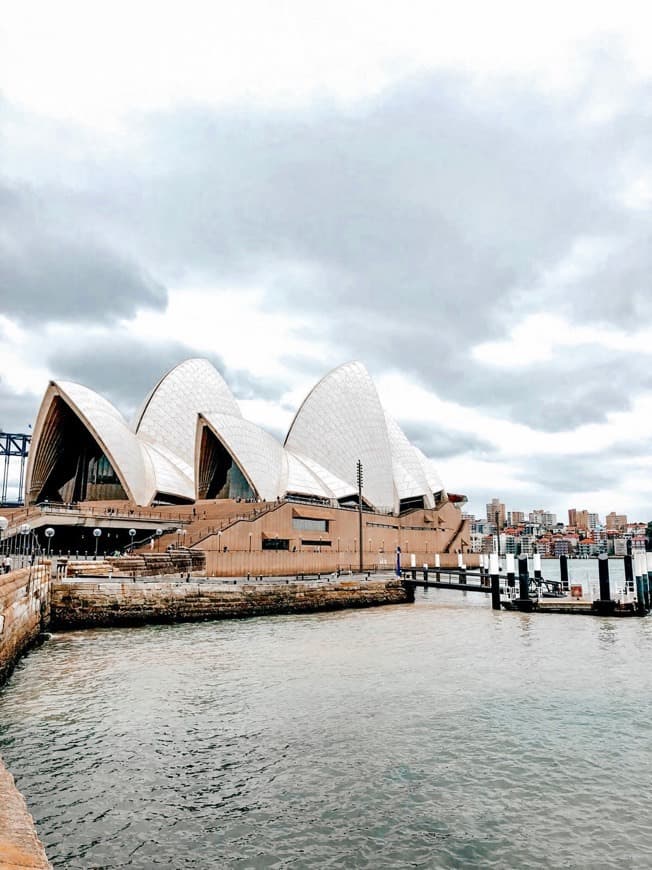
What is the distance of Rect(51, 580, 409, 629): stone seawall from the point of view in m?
22.1

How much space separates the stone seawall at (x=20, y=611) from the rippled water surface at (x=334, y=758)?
56cm

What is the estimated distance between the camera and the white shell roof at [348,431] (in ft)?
186

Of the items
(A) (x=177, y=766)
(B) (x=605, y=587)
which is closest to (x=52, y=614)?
(A) (x=177, y=766)

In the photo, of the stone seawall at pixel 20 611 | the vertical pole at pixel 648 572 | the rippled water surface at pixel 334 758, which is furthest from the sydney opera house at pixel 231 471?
the rippled water surface at pixel 334 758

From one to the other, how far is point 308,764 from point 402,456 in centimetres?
6175

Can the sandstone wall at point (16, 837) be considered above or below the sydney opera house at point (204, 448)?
below

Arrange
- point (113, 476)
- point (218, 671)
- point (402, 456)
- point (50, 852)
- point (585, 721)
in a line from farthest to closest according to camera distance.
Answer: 1. point (402, 456)
2. point (113, 476)
3. point (218, 671)
4. point (585, 721)
5. point (50, 852)

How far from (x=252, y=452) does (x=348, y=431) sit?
1352cm

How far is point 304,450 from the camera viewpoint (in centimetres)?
5616

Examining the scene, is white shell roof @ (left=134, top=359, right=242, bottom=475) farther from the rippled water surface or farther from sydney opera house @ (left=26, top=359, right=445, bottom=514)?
the rippled water surface

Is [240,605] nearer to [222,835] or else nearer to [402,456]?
[222,835]

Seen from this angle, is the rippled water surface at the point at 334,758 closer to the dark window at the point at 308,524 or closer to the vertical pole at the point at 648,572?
Result: the vertical pole at the point at 648,572

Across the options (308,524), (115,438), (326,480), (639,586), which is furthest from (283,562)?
(639,586)

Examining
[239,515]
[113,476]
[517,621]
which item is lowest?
[517,621]
